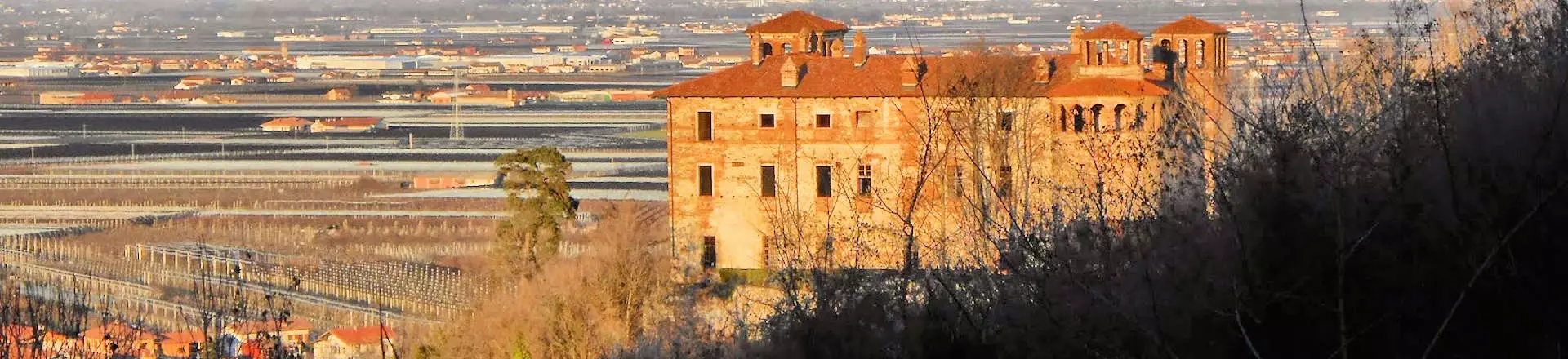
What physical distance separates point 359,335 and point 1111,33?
8.70 m

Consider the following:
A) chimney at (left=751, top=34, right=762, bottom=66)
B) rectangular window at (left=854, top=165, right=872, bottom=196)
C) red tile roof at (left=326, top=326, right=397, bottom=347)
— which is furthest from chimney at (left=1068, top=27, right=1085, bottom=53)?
red tile roof at (left=326, top=326, right=397, bottom=347)

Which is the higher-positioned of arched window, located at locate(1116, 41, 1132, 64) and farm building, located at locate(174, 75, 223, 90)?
arched window, located at locate(1116, 41, 1132, 64)

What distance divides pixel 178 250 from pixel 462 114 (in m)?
40.1

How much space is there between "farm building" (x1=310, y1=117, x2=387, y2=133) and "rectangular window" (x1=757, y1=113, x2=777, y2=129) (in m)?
39.4

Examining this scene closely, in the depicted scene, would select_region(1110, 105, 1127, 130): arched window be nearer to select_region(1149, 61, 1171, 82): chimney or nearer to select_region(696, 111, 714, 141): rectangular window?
select_region(1149, 61, 1171, 82): chimney

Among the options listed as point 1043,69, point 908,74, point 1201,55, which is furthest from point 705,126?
point 1201,55

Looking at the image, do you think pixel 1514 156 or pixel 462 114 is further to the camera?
pixel 462 114

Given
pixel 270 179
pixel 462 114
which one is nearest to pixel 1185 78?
pixel 270 179

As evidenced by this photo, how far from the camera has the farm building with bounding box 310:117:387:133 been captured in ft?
222

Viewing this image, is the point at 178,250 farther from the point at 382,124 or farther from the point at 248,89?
the point at 248,89

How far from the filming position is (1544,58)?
9.04 meters

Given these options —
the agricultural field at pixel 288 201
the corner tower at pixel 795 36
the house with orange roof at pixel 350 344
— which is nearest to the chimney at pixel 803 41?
the corner tower at pixel 795 36

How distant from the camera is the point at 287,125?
228 feet

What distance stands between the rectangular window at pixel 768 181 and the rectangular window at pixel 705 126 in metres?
0.69
